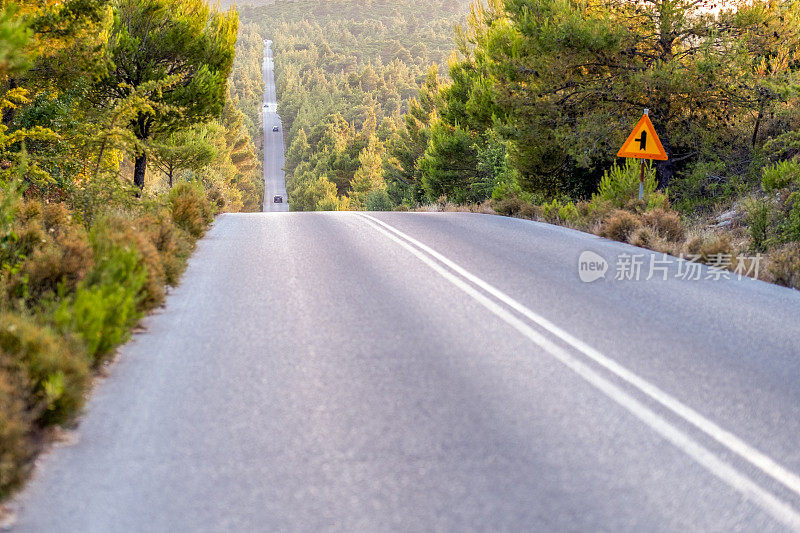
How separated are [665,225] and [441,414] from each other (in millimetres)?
8820

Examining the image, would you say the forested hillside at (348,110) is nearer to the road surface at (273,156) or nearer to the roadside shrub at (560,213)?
the road surface at (273,156)

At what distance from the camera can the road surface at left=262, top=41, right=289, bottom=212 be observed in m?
101

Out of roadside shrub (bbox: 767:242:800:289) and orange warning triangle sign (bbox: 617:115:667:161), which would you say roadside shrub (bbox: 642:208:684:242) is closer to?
orange warning triangle sign (bbox: 617:115:667:161)

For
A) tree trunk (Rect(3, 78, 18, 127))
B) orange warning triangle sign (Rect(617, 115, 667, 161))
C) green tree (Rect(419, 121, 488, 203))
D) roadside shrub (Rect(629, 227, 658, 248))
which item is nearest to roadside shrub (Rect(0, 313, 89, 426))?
roadside shrub (Rect(629, 227, 658, 248))

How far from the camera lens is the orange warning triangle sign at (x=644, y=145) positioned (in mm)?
12969

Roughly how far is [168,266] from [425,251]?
3.96m

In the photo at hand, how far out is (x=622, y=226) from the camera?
12.3 m

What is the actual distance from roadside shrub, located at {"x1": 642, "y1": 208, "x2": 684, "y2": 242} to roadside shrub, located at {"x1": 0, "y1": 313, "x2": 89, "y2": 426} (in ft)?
32.2

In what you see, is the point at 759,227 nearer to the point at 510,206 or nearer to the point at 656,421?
the point at 510,206

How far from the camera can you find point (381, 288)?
8.21m

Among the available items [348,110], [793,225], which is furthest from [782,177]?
[348,110]

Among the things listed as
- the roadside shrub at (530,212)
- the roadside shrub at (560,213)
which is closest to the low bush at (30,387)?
the roadside shrub at (560,213)

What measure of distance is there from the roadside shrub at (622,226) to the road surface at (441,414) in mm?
3944

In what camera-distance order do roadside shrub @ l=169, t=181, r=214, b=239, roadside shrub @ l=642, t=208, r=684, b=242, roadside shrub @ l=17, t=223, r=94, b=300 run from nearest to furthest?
roadside shrub @ l=17, t=223, r=94, b=300 < roadside shrub @ l=642, t=208, r=684, b=242 < roadside shrub @ l=169, t=181, r=214, b=239
